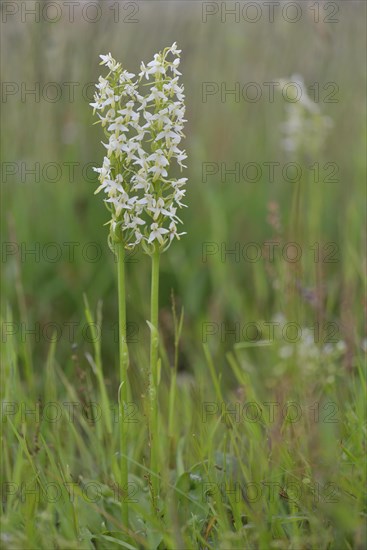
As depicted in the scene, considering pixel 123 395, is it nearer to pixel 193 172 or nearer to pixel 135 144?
pixel 135 144

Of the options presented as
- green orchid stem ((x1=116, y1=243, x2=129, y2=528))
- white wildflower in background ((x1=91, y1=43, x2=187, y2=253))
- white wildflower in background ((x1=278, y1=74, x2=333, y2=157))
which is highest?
white wildflower in background ((x1=278, y1=74, x2=333, y2=157))

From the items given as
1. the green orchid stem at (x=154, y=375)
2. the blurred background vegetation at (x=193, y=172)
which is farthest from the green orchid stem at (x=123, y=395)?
the blurred background vegetation at (x=193, y=172)

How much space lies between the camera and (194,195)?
14.0 ft

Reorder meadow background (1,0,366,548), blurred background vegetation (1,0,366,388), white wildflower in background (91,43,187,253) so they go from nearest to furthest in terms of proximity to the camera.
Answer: white wildflower in background (91,43,187,253) < meadow background (1,0,366,548) < blurred background vegetation (1,0,366,388)

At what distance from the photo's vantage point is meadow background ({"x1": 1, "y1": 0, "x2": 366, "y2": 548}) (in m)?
3.25

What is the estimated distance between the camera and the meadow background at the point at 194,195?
10.7ft

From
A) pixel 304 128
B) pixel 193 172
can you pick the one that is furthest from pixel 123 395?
pixel 193 172

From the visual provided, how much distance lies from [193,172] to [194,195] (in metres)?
0.15

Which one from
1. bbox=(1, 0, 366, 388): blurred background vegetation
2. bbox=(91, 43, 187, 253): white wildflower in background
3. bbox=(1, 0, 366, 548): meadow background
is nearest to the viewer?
bbox=(91, 43, 187, 253): white wildflower in background

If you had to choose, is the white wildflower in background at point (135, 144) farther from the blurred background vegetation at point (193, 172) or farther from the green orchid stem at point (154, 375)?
the blurred background vegetation at point (193, 172)

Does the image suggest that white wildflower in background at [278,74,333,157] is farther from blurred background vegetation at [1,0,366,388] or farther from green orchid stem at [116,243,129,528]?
green orchid stem at [116,243,129,528]

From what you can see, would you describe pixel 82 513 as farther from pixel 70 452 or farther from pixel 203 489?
pixel 70 452

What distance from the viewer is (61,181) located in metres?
3.96

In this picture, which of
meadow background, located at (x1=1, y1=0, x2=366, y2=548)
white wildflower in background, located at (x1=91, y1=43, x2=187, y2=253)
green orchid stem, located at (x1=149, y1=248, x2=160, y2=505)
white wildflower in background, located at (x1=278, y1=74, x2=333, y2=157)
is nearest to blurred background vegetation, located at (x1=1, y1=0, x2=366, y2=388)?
meadow background, located at (x1=1, y1=0, x2=366, y2=548)
